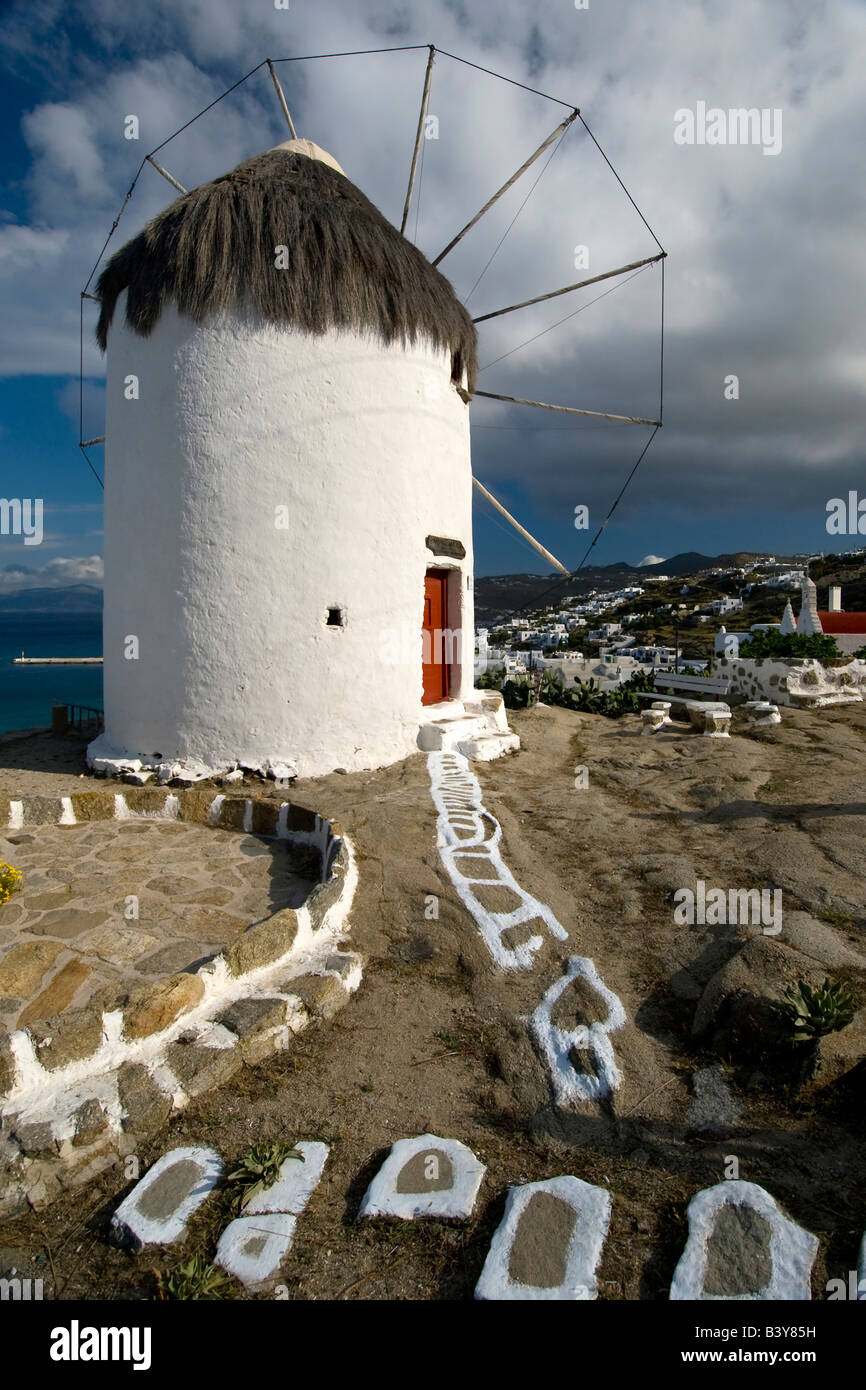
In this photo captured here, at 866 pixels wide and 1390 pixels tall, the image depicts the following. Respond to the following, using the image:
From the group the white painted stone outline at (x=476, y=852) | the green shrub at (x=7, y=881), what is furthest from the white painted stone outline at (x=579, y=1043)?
the green shrub at (x=7, y=881)

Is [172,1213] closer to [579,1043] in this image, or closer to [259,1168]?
[259,1168]

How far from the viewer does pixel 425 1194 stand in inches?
108

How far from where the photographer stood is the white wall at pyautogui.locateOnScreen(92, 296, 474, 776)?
8.43 m

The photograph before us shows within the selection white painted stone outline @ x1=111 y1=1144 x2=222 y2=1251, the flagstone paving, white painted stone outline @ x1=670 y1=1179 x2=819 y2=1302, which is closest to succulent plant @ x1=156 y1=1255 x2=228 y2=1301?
white painted stone outline @ x1=111 y1=1144 x2=222 y2=1251

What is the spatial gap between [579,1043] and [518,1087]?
436 mm

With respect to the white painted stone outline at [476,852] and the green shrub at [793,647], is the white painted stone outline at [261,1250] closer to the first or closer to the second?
the white painted stone outline at [476,852]

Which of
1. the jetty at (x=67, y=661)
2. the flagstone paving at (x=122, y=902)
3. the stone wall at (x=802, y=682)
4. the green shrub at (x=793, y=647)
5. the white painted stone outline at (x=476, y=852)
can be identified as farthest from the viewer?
the jetty at (x=67, y=661)

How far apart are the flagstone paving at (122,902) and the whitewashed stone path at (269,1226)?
155 cm

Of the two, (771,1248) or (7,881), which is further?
(7,881)

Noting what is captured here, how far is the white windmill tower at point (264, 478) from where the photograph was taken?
27.4 ft

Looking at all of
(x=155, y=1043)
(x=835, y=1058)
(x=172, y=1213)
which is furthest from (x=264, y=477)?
(x=835, y=1058)

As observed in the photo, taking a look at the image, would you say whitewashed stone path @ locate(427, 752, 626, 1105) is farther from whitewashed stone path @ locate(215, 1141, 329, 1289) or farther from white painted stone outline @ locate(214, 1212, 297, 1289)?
white painted stone outline @ locate(214, 1212, 297, 1289)
